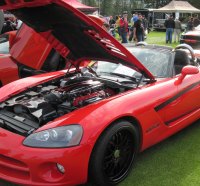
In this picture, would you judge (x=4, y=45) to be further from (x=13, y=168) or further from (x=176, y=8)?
(x=176, y=8)

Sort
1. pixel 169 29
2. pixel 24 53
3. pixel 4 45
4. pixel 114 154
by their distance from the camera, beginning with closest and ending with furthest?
1. pixel 114 154
2. pixel 24 53
3. pixel 4 45
4. pixel 169 29

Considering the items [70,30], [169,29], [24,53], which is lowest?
[169,29]

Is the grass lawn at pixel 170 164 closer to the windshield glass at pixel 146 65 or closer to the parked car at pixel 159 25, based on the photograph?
the windshield glass at pixel 146 65

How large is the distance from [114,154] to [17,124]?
0.95 metres

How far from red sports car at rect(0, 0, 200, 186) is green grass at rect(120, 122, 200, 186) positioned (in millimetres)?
232

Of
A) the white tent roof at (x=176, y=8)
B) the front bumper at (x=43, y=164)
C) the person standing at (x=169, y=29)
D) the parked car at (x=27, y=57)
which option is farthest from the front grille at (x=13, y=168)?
the white tent roof at (x=176, y=8)

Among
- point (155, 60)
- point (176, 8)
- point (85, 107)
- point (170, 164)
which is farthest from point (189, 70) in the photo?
point (176, 8)

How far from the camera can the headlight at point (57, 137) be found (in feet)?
9.02

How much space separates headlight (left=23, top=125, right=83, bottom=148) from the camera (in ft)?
9.02

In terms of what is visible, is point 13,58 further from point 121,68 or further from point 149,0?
point 149,0

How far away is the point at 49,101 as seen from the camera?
3498 mm

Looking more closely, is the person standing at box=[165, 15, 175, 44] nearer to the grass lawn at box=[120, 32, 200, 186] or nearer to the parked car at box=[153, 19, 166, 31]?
the parked car at box=[153, 19, 166, 31]

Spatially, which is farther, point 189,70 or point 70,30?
point 189,70

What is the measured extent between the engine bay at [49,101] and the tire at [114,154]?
0.55 metres
